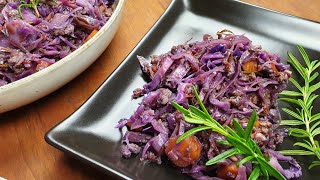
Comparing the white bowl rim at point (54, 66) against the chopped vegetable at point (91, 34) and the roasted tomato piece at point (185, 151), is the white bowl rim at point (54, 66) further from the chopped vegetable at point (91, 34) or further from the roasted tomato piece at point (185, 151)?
the roasted tomato piece at point (185, 151)

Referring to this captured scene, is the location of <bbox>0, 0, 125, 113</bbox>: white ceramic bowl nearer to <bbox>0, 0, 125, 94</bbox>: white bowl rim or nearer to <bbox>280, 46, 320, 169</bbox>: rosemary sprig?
<bbox>0, 0, 125, 94</bbox>: white bowl rim

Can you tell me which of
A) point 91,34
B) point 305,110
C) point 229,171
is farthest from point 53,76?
point 305,110

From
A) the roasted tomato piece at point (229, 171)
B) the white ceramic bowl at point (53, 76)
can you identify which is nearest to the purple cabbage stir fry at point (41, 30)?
the white ceramic bowl at point (53, 76)

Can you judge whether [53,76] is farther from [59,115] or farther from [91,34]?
[91,34]

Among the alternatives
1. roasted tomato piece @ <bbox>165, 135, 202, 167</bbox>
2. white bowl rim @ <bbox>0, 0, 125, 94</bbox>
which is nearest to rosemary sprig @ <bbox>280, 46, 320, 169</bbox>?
roasted tomato piece @ <bbox>165, 135, 202, 167</bbox>

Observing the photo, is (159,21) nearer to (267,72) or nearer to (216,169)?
(267,72)

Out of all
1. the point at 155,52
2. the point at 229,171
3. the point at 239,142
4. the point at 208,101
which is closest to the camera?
the point at 239,142
